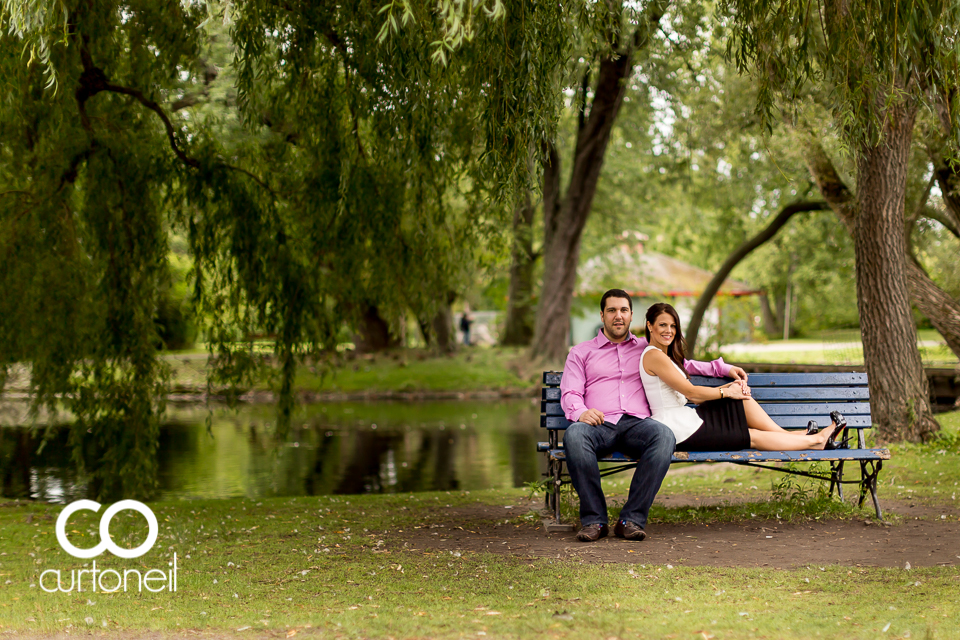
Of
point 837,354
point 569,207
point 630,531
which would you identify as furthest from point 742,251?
point 630,531

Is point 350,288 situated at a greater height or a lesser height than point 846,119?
lesser

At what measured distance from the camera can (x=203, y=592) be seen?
15.3 feet

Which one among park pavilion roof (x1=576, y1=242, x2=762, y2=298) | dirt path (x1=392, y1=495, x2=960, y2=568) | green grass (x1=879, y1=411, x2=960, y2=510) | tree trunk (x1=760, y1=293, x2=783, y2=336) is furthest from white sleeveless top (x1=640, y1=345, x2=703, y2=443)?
tree trunk (x1=760, y1=293, x2=783, y2=336)

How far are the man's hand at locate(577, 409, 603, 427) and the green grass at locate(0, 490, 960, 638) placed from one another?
1.06 m

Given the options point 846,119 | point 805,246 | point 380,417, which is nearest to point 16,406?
point 380,417

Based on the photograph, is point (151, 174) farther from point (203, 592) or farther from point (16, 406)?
point (16, 406)

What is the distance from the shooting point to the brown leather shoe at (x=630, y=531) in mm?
5574

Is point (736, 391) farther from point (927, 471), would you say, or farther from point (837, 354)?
point (837, 354)

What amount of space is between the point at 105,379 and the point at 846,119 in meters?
6.54

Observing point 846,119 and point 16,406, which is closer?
point 846,119

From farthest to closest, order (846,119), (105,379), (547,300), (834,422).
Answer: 1. (547,300)
2. (105,379)
3. (834,422)
4. (846,119)

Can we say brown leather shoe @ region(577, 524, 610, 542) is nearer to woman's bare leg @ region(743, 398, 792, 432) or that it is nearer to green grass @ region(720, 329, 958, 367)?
woman's bare leg @ region(743, 398, 792, 432)

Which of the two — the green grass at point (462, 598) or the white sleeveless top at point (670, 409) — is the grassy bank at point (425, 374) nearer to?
the white sleeveless top at point (670, 409)

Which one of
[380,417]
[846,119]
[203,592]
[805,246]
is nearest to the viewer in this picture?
[203,592]
